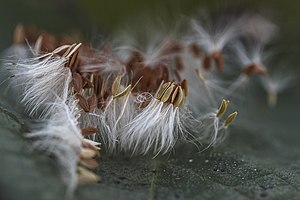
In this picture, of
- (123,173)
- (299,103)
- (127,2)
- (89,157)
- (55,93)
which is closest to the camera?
(89,157)

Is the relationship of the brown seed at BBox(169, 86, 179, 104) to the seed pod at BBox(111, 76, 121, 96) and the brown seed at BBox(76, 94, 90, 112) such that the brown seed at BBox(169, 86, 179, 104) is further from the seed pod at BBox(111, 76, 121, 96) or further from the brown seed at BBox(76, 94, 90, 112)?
the brown seed at BBox(76, 94, 90, 112)

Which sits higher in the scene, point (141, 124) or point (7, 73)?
point (7, 73)

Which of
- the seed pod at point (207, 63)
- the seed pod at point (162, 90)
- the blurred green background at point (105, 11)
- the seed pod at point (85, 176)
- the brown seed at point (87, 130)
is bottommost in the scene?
the seed pod at point (85, 176)

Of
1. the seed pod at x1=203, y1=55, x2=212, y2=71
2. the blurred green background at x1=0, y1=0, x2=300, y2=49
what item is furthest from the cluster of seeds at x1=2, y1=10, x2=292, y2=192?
the blurred green background at x1=0, y1=0, x2=300, y2=49

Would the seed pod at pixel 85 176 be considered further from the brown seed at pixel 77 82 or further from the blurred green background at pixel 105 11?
the blurred green background at pixel 105 11

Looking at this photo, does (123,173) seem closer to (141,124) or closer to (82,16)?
(141,124)

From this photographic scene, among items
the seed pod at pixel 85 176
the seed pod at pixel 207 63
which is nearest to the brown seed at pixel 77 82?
the seed pod at pixel 85 176

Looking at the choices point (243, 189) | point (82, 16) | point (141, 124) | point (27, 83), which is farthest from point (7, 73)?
point (82, 16)

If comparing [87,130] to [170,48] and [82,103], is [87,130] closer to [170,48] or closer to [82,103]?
[82,103]

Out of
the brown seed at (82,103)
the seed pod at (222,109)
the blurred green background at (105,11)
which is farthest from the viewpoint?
the blurred green background at (105,11)
